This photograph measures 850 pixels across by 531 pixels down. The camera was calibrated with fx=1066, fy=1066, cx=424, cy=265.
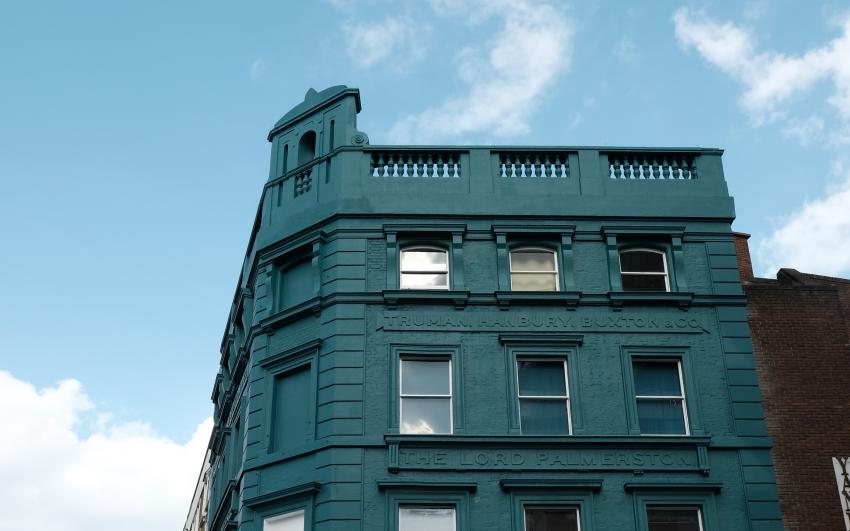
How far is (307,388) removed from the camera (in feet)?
79.4

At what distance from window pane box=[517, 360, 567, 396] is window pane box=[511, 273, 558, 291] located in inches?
74.5

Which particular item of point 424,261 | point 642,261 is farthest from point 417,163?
point 642,261

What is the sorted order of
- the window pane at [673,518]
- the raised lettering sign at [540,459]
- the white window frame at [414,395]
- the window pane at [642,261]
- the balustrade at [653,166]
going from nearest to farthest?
the window pane at [673,518] → the raised lettering sign at [540,459] → the white window frame at [414,395] → the window pane at [642,261] → the balustrade at [653,166]

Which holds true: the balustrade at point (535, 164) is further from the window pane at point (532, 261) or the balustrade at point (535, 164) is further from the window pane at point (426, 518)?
the window pane at point (426, 518)

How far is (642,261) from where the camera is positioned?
25.5m

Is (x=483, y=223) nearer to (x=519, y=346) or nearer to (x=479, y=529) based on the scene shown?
(x=519, y=346)

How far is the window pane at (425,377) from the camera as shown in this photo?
77.0 feet

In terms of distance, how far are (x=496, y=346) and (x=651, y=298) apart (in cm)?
380

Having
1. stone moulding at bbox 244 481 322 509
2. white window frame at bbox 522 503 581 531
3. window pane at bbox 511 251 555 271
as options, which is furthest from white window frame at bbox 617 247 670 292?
stone moulding at bbox 244 481 322 509

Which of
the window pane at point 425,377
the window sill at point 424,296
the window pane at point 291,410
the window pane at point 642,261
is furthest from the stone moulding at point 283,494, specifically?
the window pane at point 642,261

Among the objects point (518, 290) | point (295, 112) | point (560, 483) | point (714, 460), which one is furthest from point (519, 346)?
point (295, 112)

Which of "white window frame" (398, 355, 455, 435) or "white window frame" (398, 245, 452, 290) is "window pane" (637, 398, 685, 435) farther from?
"white window frame" (398, 245, 452, 290)

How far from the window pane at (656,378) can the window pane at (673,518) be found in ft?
8.69

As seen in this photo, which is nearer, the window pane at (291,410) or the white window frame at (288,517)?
A: the white window frame at (288,517)
